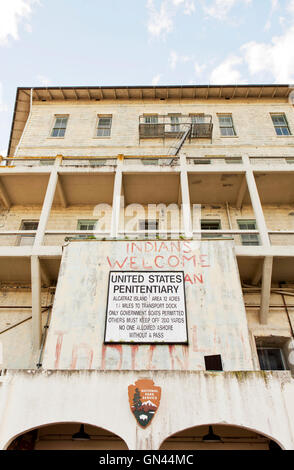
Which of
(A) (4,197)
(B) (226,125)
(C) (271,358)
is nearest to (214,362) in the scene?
(C) (271,358)

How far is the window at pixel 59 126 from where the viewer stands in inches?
629

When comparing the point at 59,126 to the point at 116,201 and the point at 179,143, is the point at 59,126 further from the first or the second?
the point at 116,201

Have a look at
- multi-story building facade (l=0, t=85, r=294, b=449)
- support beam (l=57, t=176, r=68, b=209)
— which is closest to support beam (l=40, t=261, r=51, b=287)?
multi-story building facade (l=0, t=85, r=294, b=449)

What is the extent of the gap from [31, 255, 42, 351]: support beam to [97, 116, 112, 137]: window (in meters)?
8.83

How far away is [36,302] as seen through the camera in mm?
9828

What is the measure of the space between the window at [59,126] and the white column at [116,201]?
222 inches

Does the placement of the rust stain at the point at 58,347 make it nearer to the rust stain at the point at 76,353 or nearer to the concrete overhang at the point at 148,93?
the rust stain at the point at 76,353

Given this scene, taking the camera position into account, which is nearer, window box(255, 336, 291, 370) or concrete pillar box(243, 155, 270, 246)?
concrete pillar box(243, 155, 270, 246)

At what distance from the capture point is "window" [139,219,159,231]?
1301 cm

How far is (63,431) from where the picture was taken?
274 inches

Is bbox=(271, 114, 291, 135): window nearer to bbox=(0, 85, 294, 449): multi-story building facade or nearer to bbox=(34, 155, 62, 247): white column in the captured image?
bbox=(0, 85, 294, 449): multi-story building facade

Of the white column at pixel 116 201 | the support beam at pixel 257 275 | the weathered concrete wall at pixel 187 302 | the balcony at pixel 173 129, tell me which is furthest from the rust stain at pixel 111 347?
the balcony at pixel 173 129

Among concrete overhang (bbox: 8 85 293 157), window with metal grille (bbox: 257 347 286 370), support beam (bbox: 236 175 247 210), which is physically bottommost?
window with metal grille (bbox: 257 347 286 370)

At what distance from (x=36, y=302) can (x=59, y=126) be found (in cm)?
1060
